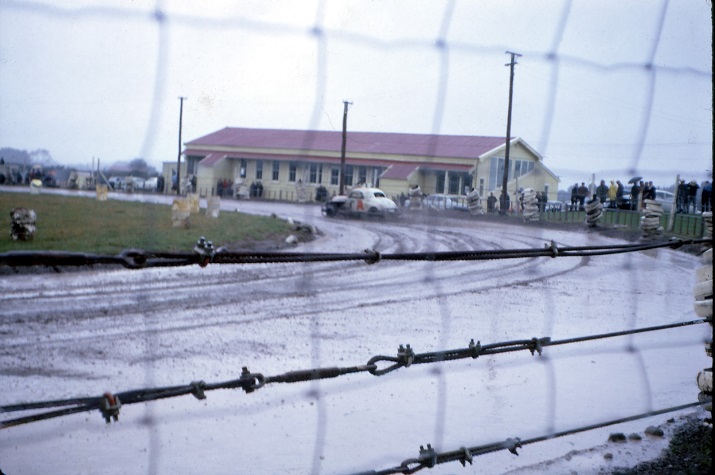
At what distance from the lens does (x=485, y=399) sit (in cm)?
496

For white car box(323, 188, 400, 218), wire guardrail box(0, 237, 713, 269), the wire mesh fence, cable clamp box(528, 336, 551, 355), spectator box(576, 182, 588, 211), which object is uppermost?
spectator box(576, 182, 588, 211)

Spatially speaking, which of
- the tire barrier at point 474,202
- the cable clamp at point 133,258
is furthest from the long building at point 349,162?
the cable clamp at point 133,258

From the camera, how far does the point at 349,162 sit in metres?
2.47

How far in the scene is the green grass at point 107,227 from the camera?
116 inches

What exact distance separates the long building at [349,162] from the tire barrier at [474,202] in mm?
106

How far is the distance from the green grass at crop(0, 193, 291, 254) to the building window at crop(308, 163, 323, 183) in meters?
0.45

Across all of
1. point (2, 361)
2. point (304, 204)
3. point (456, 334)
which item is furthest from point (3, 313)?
point (304, 204)

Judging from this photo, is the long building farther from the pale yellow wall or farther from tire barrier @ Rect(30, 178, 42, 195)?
tire barrier @ Rect(30, 178, 42, 195)

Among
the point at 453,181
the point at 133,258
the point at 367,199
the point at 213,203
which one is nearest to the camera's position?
the point at 133,258

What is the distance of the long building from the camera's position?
1.93 m

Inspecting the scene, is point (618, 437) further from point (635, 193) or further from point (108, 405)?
point (108, 405)

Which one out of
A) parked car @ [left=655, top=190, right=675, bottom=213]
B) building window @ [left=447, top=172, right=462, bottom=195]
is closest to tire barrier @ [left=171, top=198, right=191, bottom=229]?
building window @ [left=447, top=172, right=462, bottom=195]

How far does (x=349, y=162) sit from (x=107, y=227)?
142 inches

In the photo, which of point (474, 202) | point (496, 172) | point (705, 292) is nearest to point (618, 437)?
point (705, 292)
